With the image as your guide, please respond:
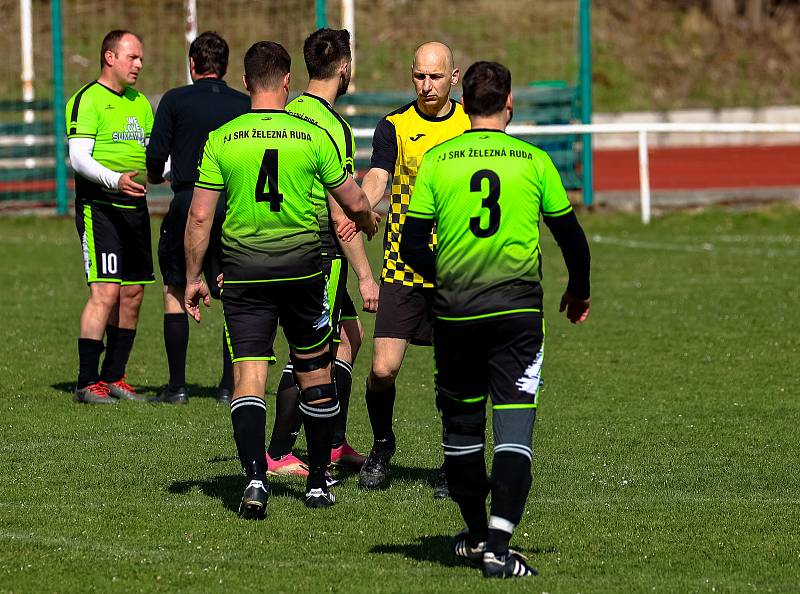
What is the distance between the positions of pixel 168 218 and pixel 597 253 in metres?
9.08

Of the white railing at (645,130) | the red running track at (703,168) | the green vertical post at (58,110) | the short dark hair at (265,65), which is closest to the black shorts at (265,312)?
the short dark hair at (265,65)

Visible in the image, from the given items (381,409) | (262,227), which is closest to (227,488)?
(381,409)

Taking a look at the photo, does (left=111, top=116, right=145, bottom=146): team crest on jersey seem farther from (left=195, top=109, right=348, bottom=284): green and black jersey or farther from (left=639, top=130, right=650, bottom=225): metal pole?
(left=639, top=130, right=650, bottom=225): metal pole

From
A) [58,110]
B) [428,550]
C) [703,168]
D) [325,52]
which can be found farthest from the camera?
[703,168]

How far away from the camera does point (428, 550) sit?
20.7 feet

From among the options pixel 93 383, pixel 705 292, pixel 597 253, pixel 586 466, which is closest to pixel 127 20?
pixel 597 253

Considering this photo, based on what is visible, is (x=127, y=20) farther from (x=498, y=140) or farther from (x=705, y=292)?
(x=498, y=140)

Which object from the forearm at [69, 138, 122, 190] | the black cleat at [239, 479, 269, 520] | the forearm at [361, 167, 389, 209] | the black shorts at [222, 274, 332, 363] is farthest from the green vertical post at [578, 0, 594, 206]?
the black cleat at [239, 479, 269, 520]

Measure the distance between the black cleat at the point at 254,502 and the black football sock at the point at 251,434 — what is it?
0.05 m

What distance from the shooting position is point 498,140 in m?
5.77

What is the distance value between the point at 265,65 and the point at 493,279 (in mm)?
1672

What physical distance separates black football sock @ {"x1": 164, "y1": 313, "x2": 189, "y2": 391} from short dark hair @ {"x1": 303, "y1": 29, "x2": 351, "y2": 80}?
3.18 m

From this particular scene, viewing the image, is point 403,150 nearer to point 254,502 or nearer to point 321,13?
point 254,502

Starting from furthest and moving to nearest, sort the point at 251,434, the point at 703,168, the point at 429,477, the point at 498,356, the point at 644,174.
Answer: the point at 703,168 → the point at 644,174 → the point at 429,477 → the point at 251,434 → the point at 498,356
